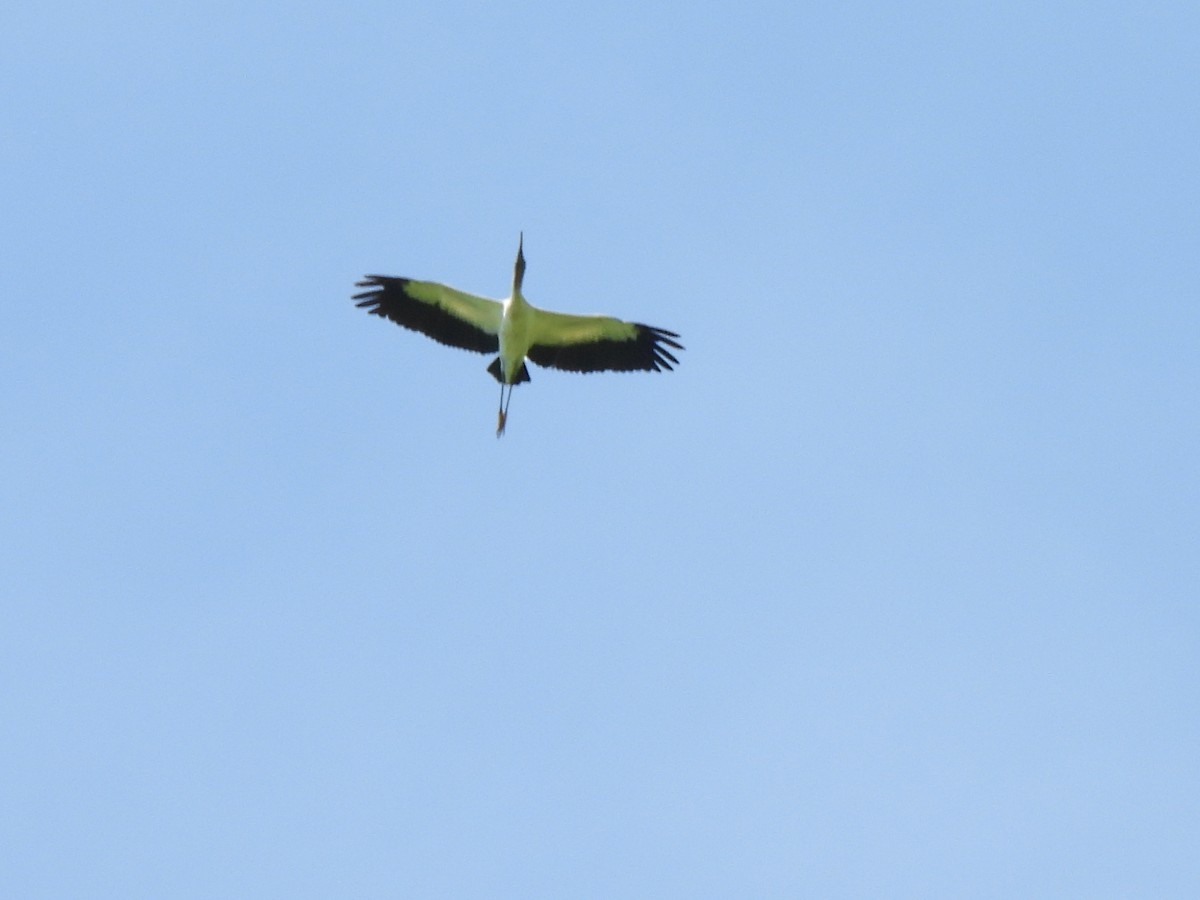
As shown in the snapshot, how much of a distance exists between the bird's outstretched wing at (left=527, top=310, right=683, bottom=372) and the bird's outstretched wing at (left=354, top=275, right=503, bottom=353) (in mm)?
660

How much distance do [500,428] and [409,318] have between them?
1922 millimetres

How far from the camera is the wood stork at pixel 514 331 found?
143 feet

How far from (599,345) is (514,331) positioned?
1305mm

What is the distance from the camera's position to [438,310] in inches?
1726

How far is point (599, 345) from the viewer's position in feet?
145

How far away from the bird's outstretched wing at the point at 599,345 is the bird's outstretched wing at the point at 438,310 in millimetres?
660

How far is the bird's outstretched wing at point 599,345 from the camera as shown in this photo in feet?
144

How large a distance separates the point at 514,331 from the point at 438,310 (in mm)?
1138

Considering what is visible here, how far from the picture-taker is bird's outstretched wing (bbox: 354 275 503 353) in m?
43.6

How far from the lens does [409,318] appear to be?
144 feet

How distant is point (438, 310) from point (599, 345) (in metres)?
2.23

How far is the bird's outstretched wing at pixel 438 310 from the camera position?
43.6 meters

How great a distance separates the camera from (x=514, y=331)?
4347cm

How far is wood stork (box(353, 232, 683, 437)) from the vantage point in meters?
43.6
